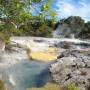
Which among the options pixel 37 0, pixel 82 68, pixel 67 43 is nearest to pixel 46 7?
pixel 37 0

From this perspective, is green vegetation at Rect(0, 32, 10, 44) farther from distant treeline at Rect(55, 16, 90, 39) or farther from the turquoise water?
distant treeline at Rect(55, 16, 90, 39)

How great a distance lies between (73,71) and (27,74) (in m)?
3.59

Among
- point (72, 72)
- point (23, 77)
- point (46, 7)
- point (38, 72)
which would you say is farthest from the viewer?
point (38, 72)

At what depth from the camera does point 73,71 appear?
19.8 metres

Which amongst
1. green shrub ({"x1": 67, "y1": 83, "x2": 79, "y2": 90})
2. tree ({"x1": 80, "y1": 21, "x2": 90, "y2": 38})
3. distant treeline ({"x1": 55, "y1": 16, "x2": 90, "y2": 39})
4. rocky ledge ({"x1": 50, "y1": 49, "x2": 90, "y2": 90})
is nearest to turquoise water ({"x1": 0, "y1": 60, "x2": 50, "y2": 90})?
rocky ledge ({"x1": 50, "y1": 49, "x2": 90, "y2": 90})

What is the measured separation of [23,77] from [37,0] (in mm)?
11203

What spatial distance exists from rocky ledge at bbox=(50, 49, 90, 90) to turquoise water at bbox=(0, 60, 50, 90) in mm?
850

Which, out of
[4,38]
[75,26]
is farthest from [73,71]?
[75,26]

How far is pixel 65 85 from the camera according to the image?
1847cm

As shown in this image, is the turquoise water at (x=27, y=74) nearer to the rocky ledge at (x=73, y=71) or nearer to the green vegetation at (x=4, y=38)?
the rocky ledge at (x=73, y=71)

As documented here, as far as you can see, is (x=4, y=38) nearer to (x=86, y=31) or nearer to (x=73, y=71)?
(x=73, y=71)

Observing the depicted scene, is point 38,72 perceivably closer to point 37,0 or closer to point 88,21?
point 37,0

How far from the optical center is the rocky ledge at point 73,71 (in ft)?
61.1

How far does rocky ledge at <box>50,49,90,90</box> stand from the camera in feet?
61.1
